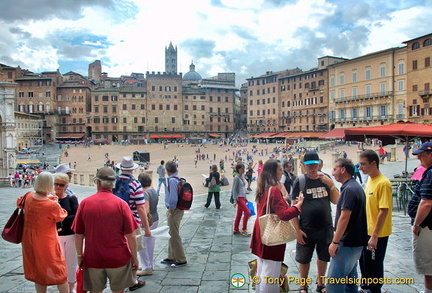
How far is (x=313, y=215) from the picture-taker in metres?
3.79

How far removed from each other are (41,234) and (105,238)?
2.47ft

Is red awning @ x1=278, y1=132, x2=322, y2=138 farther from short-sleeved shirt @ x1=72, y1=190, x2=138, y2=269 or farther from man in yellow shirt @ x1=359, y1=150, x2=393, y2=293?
short-sleeved shirt @ x1=72, y1=190, x2=138, y2=269

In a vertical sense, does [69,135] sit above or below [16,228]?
above

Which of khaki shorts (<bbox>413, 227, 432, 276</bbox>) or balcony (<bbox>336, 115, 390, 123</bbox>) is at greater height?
balcony (<bbox>336, 115, 390, 123</bbox>)

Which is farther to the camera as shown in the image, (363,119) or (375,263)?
(363,119)

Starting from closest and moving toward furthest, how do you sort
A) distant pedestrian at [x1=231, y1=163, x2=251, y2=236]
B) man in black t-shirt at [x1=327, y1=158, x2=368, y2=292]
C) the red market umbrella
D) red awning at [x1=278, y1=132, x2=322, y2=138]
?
man in black t-shirt at [x1=327, y1=158, x2=368, y2=292], distant pedestrian at [x1=231, y1=163, x2=251, y2=236], the red market umbrella, red awning at [x1=278, y1=132, x2=322, y2=138]

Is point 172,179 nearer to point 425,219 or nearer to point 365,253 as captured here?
point 365,253

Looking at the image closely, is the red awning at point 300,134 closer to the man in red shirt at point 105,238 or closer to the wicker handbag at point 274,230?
the wicker handbag at point 274,230

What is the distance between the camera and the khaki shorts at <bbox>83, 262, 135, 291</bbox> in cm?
310

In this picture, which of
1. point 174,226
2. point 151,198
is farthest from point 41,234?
point 174,226

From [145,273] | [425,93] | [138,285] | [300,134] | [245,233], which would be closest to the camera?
[138,285]

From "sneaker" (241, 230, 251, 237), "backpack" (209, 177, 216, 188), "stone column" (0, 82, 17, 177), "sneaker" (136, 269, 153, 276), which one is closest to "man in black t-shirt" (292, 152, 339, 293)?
"sneaker" (136, 269, 153, 276)

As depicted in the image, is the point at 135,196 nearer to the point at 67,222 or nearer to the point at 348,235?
the point at 67,222

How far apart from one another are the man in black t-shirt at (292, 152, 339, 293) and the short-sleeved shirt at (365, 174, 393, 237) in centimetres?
36
